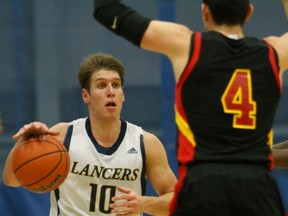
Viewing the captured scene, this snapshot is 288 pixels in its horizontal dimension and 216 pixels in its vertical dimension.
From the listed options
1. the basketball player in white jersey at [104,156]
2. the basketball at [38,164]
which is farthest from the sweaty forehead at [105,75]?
the basketball at [38,164]

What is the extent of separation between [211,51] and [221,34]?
10cm

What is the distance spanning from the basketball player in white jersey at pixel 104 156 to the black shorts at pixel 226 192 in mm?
1714

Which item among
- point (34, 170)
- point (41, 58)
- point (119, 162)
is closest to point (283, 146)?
point (119, 162)

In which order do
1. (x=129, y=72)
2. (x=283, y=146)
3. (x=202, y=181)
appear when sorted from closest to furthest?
1. (x=202, y=181)
2. (x=283, y=146)
3. (x=129, y=72)

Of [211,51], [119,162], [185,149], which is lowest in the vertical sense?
[119,162]

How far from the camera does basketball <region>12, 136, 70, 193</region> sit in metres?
4.05

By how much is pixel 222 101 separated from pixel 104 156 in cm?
200

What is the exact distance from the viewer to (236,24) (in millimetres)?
3037

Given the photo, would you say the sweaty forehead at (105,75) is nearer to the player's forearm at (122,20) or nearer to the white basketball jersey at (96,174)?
the white basketball jersey at (96,174)

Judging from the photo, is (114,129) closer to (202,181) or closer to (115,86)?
(115,86)

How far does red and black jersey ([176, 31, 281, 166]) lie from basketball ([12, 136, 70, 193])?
1.28 m

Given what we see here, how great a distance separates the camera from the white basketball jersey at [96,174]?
15.6 ft

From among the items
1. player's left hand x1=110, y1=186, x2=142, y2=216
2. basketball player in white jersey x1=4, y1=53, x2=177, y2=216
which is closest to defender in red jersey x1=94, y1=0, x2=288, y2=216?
player's left hand x1=110, y1=186, x2=142, y2=216

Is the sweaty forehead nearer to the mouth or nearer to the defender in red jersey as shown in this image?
the mouth
